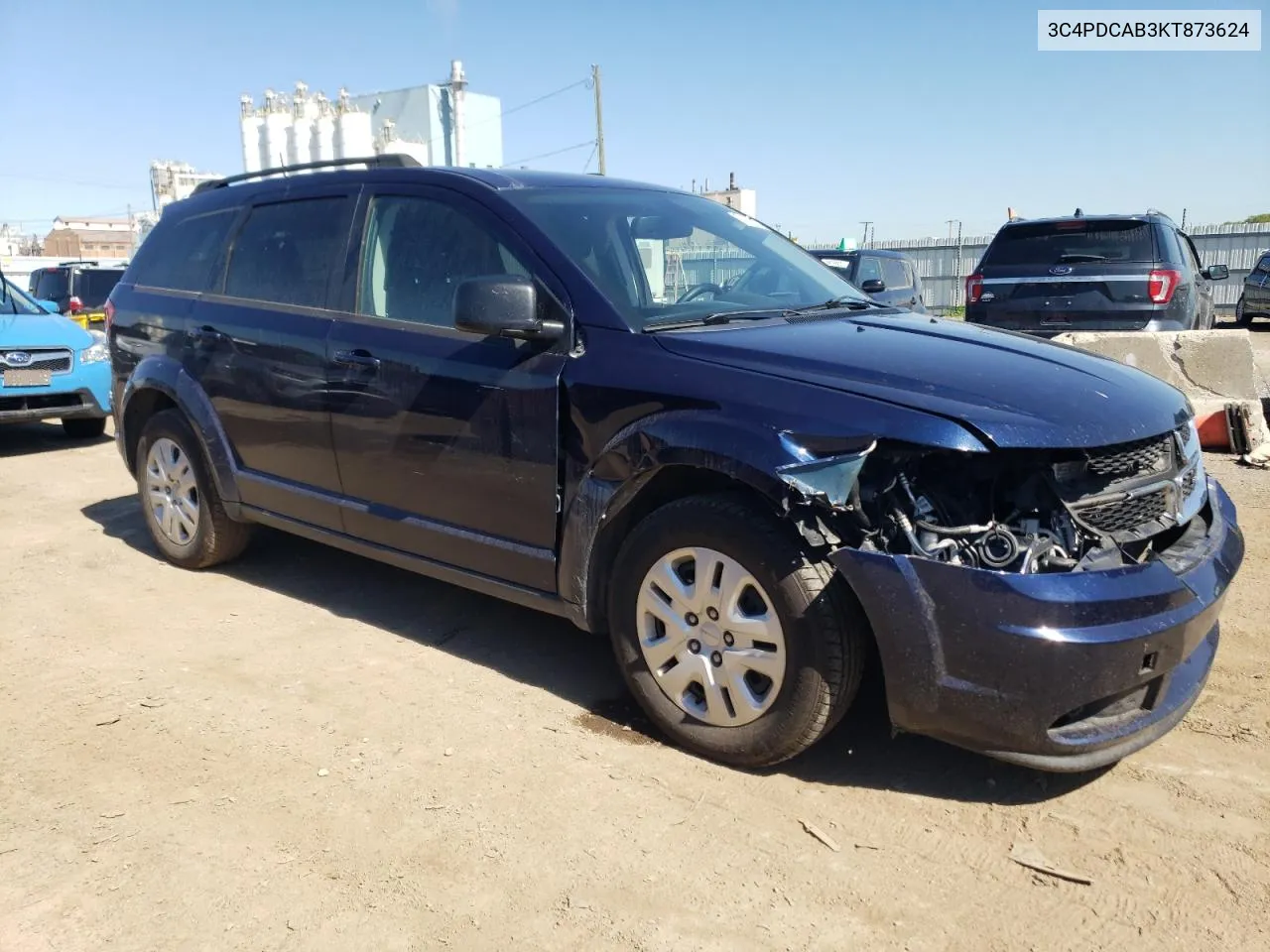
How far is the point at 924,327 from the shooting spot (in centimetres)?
359

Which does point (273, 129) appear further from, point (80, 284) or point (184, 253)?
point (184, 253)

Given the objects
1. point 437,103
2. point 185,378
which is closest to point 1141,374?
point 185,378

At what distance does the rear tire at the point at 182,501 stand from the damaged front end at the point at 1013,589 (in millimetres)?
3388

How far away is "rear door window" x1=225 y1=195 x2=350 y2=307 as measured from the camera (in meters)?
4.31

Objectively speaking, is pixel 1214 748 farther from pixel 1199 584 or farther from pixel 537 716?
pixel 537 716

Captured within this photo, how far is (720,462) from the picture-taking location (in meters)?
2.90

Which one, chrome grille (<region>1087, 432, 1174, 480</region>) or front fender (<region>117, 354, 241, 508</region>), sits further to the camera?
front fender (<region>117, 354, 241, 508</region>)

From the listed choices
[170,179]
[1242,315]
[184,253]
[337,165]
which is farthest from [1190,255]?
[170,179]

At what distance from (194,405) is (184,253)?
0.92 metres

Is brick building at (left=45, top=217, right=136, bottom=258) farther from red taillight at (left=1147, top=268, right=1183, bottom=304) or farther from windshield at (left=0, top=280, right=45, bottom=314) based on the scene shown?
red taillight at (left=1147, top=268, right=1183, bottom=304)

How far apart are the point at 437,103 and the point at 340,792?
1589 inches

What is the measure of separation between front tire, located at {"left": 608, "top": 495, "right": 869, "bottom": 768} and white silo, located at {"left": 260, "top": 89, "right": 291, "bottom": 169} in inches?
1620

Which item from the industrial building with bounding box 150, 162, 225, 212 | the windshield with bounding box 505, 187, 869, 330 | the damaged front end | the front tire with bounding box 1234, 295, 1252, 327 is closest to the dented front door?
the windshield with bounding box 505, 187, 869, 330

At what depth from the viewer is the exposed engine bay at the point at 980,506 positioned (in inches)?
104
